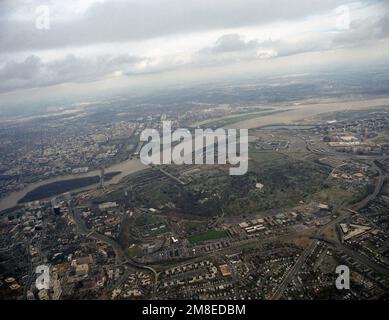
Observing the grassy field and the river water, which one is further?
the river water

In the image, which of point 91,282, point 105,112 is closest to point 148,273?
point 91,282

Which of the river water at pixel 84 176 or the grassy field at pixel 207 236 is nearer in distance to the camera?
the grassy field at pixel 207 236

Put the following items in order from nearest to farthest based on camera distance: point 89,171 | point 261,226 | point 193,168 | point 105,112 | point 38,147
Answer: point 261,226
point 193,168
point 89,171
point 38,147
point 105,112

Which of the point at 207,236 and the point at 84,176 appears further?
Result: the point at 84,176
